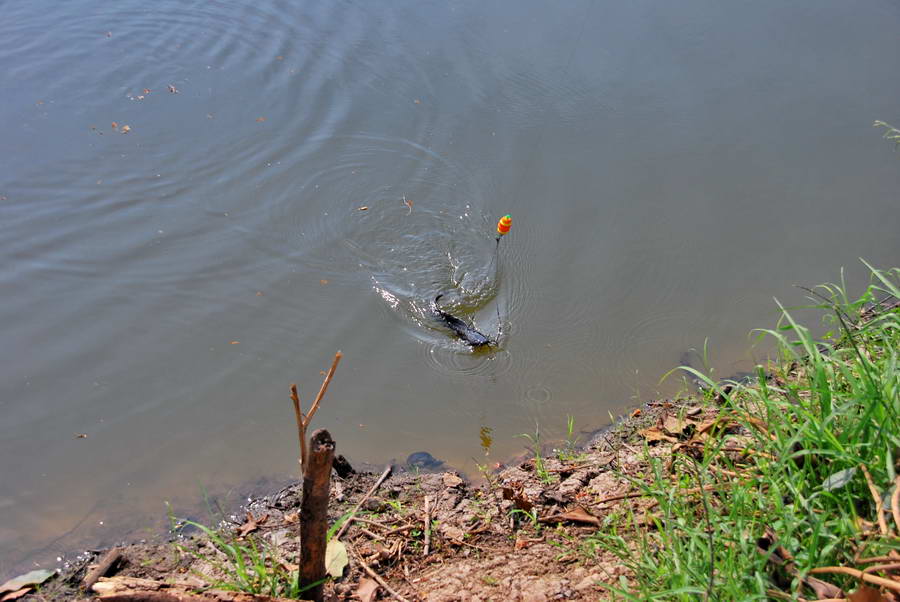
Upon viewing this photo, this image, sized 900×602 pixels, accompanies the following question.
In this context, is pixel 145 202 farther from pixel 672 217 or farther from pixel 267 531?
pixel 672 217

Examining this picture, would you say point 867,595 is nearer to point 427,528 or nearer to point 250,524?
point 427,528

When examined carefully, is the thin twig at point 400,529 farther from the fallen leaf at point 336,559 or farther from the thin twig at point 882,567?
the thin twig at point 882,567

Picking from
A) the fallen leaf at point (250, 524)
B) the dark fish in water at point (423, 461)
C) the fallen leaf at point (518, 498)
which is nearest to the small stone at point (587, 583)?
the fallen leaf at point (518, 498)

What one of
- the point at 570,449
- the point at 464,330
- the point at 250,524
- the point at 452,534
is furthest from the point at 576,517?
the point at 464,330

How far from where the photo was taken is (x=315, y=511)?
7.95 ft

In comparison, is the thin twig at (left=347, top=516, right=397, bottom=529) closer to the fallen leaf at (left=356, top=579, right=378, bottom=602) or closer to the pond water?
the fallen leaf at (left=356, top=579, right=378, bottom=602)

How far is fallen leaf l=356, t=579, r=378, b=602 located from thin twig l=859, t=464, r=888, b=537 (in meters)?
1.90

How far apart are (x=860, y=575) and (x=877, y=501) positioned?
31 cm

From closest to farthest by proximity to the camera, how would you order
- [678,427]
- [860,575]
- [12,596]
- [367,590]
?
[860,575]
[367,590]
[12,596]
[678,427]

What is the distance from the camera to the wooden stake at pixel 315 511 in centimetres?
230

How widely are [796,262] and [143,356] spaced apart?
17.2 ft

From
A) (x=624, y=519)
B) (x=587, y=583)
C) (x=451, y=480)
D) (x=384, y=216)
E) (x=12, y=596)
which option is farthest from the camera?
(x=384, y=216)

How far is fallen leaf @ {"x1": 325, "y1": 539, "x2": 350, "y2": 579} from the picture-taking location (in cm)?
292

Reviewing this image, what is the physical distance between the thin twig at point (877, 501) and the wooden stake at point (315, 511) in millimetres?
1759
